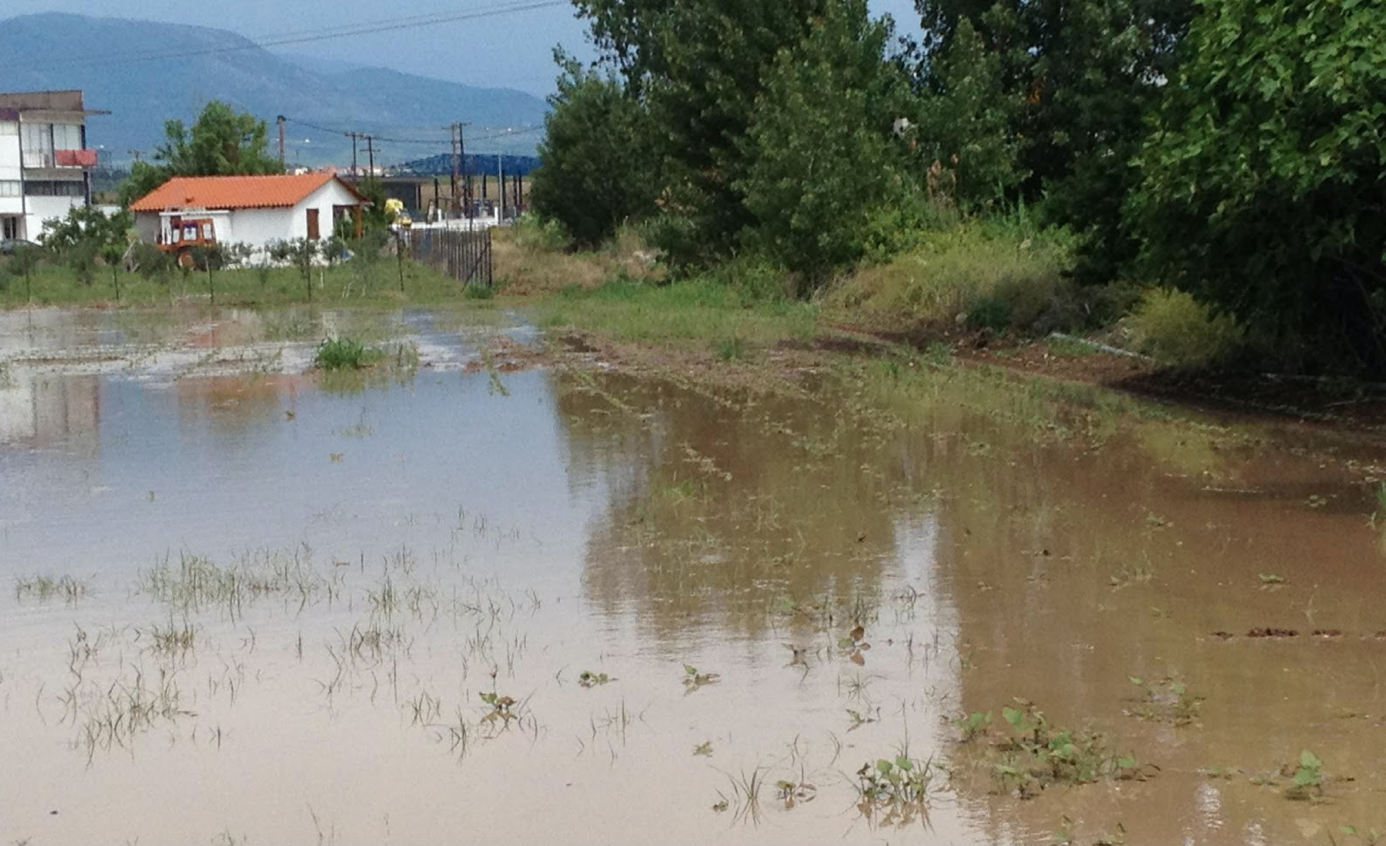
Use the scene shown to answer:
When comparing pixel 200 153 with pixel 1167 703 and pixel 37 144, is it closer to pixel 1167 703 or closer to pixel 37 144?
pixel 37 144

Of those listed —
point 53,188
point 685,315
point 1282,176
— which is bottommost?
point 685,315

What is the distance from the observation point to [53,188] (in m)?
89.9

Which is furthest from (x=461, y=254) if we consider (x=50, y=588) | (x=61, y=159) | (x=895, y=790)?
(x=61, y=159)

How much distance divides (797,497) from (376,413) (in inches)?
287

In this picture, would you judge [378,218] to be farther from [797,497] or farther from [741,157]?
[797,497]

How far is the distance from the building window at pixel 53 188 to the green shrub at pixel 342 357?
70.1 meters

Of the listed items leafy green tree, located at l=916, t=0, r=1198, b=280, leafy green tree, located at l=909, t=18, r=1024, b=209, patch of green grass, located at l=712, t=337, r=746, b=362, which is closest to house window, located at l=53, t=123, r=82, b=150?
leafy green tree, located at l=916, t=0, r=1198, b=280

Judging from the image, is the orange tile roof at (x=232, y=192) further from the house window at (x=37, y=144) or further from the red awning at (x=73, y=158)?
the red awning at (x=73, y=158)

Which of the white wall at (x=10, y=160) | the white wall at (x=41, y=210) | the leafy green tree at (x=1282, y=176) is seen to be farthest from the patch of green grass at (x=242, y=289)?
the white wall at (x=41, y=210)

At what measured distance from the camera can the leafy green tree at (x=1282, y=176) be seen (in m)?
13.8

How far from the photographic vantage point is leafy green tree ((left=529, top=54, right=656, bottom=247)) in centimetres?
5372

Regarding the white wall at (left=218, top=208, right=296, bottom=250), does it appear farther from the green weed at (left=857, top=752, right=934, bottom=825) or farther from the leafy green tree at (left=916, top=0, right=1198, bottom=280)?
the green weed at (left=857, top=752, right=934, bottom=825)

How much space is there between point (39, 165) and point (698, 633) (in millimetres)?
87675

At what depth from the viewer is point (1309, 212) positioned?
47.9 feet
